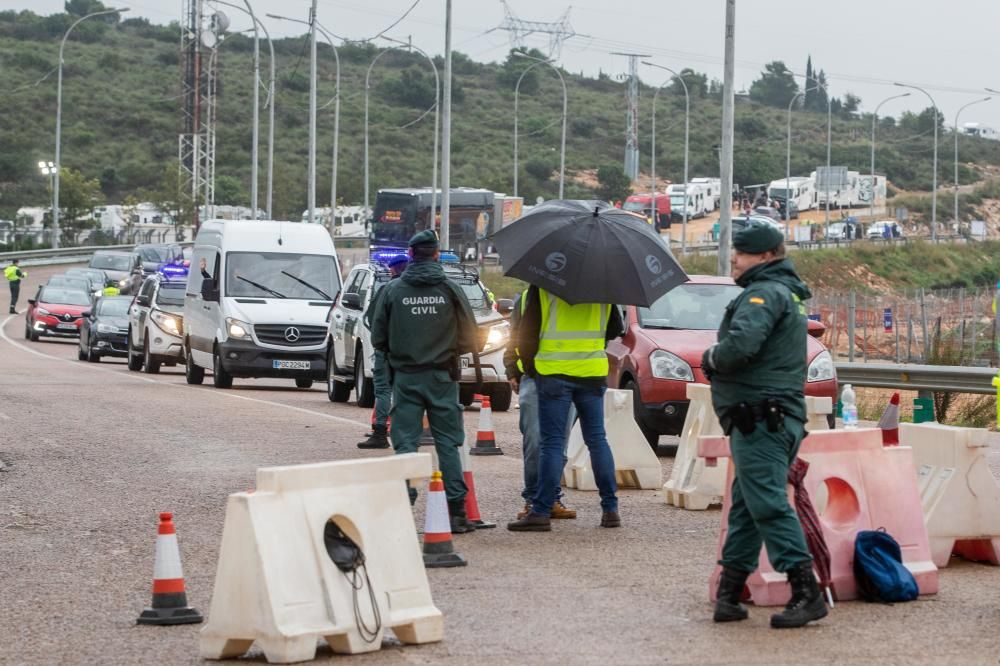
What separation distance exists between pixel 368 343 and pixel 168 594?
Result: 13.5 m

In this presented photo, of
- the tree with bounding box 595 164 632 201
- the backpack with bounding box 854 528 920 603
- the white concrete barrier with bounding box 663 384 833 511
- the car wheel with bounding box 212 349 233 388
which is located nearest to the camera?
the backpack with bounding box 854 528 920 603

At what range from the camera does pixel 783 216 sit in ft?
358

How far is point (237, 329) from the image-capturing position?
999 inches

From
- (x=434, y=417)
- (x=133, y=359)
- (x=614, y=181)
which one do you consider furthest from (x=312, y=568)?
(x=614, y=181)

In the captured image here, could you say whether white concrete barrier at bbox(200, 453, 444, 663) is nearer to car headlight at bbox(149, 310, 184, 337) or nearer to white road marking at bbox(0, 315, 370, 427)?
white road marking at bbox(0, 315, 370, 427)

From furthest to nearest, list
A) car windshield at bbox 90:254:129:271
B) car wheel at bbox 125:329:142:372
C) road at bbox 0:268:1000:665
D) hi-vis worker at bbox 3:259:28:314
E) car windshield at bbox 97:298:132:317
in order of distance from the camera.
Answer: car windshield at bbox 90:254:129:271 → hi-vis worker at bbox 3:259:28:314 → car windshield at bbox 97:298:132:317 → car wheel at bbox 125:329:142:372 → road at bbox 0:268:1000:665

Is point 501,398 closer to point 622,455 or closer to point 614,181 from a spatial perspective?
point 622,455

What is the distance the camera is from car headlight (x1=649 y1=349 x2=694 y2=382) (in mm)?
16141

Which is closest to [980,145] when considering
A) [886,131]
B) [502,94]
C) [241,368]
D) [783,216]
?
[886,131]

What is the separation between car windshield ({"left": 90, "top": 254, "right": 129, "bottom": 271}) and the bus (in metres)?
12.3

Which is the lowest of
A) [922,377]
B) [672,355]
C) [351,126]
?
[922,377]

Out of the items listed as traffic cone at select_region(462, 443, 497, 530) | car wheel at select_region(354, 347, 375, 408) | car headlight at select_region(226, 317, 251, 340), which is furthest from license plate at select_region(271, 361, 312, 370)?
traffic cone at select_region(462, 443, 497, 530)

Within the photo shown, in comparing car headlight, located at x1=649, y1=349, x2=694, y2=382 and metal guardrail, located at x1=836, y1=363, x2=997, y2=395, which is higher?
car headlight, located at x1=649, y1=349, x2=694, y2=382

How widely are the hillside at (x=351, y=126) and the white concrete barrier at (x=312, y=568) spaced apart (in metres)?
88.0
